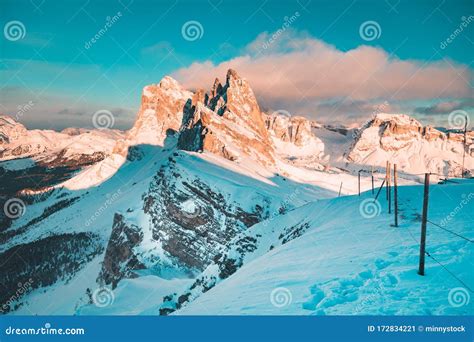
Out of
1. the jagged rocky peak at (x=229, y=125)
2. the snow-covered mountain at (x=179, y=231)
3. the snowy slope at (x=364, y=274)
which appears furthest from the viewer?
the jagged rocky peak at (x=229, y=125)

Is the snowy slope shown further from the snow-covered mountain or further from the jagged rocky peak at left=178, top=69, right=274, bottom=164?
the jagged rocky peak at left=178, top=69, right=274, bottom=164

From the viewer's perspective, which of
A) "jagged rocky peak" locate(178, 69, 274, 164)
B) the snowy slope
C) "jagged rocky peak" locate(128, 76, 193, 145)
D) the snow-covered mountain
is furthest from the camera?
"jagged rocky peak" locate(128, 76, 193, 145)

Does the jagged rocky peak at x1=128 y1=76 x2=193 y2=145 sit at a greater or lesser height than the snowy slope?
greater

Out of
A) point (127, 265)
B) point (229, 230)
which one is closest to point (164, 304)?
point (127, 265)

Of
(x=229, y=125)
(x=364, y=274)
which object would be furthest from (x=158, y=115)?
(x=364, y=274)

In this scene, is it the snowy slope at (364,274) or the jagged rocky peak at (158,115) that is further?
the jagged rocky peak at (158,115)

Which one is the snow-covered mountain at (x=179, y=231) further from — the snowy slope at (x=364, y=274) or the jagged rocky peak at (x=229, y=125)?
the jagged rocky peak at (x=229, y=125)

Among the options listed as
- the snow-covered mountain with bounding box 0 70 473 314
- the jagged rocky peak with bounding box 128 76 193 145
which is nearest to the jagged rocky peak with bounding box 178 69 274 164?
the snow-covered mountain with bounding box 0 70 473 314

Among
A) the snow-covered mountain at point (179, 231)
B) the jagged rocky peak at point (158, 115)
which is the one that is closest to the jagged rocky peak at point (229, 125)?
the snow-covered mountain at point (179, 231)

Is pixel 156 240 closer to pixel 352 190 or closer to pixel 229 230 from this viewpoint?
pixel 229 230

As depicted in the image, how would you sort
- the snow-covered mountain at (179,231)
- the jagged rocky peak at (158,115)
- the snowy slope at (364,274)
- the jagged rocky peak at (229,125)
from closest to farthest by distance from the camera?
the snowy slope at (364,274) < the snow-covered mountain at (179,231) < the jagged rocky peak at (229,125) < the jagged rocky peak at (158,115)

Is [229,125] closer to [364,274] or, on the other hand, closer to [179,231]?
[179,231]

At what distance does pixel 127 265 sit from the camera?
3966 cm
